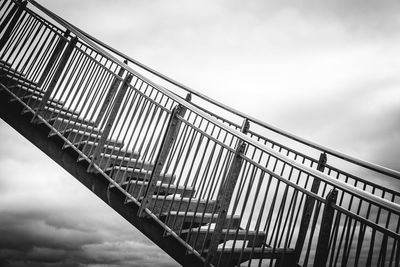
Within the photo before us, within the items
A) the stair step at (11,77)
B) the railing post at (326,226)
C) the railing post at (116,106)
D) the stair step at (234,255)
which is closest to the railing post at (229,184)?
the stair step at (234,255)

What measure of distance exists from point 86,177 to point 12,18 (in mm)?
3576

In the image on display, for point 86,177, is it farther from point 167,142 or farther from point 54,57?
point 54,57

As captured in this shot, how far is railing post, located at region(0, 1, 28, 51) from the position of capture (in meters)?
4.99

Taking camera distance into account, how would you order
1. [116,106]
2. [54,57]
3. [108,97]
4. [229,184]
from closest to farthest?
[229,184] → [116,106] → [108,97] → [54,57]

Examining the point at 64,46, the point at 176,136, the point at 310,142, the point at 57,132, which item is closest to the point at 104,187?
the point at 57,132

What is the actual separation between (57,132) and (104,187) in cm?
110

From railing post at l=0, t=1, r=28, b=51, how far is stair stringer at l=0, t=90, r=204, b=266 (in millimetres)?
1135

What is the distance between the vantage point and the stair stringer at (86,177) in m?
3.35

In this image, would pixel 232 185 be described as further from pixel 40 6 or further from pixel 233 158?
pixel 40 6

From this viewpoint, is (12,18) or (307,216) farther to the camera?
(12,18)

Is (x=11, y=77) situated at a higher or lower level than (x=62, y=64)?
lower

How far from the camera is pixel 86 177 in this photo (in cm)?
399

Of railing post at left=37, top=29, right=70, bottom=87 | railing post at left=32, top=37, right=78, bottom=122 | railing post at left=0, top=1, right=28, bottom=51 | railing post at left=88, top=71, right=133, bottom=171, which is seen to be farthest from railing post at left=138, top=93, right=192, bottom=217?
railing post at left=0, top=1, right=28, bottom=51

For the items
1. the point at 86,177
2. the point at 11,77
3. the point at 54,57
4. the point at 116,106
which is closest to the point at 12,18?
the point at 11,77
